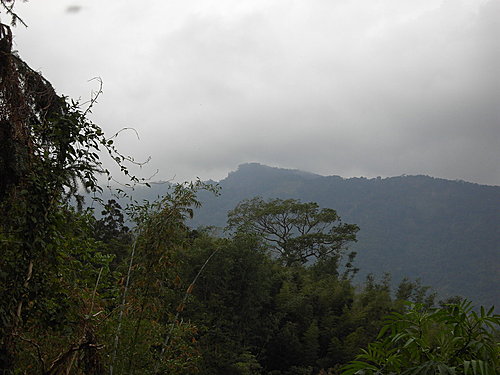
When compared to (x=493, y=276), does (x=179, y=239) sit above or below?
below

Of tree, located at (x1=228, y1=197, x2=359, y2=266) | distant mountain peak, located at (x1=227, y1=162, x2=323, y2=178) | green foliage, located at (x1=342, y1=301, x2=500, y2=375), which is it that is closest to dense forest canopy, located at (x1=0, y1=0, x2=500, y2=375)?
green foliage, located at (x1=342, y1=301, x2=500, y2=375)

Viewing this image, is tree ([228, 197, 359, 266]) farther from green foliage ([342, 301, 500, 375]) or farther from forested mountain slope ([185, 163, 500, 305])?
forested mountain slope ([185, 163, 500, 305])

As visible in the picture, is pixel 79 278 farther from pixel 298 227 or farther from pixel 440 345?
pixel 298 227

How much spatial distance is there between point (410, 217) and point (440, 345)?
91927mm

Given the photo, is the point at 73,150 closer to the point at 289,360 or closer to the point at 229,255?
the point at 229,255

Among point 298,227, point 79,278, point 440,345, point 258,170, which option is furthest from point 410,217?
point 440,345

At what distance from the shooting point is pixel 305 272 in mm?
18672

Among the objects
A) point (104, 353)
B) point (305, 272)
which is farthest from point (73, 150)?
point (305, 272)

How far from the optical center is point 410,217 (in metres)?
87.6

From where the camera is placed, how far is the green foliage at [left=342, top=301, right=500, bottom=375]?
1.36 meters

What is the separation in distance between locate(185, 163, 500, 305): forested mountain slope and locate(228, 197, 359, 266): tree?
29934mm

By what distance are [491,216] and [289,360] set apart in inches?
3355

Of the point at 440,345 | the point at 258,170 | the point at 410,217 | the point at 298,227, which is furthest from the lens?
the point at 258,170

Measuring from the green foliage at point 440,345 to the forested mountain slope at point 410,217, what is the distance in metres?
53.5
